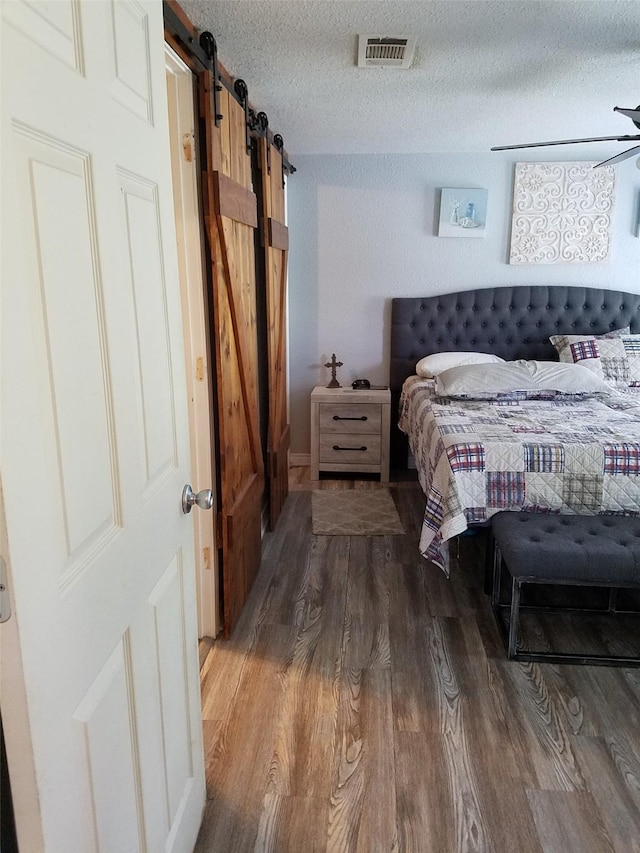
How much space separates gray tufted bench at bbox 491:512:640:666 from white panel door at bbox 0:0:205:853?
4.49 feet

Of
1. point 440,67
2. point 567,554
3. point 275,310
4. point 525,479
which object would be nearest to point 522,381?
point 525,479

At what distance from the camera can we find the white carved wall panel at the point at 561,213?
4137mm

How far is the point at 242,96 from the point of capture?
2.55 meters

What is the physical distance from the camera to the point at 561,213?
13.8 ft

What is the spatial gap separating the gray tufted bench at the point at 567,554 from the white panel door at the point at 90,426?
1.37m

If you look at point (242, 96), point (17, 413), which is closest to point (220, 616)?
point (17, 413)

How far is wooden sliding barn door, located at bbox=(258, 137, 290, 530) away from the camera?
127 inches

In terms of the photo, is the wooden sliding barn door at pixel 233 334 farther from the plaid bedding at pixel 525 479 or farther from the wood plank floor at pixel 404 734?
the plaid bedding at pixel 525 479

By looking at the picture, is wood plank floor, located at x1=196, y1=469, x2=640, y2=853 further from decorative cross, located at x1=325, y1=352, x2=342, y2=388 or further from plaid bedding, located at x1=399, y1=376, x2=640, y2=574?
decorative cross, located at x1=325, y1=352, x2=342, y2=388

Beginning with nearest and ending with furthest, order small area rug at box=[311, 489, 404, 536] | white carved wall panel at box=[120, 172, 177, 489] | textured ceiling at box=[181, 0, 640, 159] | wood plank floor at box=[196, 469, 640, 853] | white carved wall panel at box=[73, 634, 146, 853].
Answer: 1. white carved wall panel at box=[73, 634, 146, 853]
2. white carved wall panel at box=[120, 172, 177, 489]
3. wood plank floor at box=[196, 469, 640, 853]
4. textured ceiling at box=[181, 0, 640, 159]
5. small area rug at box=[311, 489, 404, 536]

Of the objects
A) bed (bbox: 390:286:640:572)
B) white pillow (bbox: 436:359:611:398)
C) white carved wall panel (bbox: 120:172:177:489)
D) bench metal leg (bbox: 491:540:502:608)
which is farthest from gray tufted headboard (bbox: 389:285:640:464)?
white carved wall panel (bbox: 120:172:177:489)

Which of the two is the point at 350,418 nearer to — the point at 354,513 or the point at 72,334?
the point at 354,513

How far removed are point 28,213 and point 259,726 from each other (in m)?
1.76

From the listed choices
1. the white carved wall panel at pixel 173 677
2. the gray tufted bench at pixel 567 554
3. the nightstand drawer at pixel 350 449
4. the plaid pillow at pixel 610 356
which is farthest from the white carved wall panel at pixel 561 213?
→ the white carved wall panel at pixel 173 677
